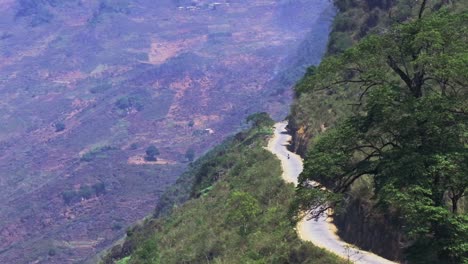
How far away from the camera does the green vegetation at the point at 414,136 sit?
2098cm

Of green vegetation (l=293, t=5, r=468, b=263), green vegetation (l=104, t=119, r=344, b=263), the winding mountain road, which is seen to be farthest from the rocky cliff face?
green vegetation (l=293, t=5, r=468, b=263)

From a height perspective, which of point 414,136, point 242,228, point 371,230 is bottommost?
point 242,228

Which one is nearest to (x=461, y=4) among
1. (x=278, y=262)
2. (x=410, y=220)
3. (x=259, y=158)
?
(x=259, y=158)

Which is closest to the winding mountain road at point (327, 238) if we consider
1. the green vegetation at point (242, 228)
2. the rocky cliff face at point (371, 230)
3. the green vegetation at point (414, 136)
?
the rocky cliff face at point (371, 230)

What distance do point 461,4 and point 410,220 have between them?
40.4m

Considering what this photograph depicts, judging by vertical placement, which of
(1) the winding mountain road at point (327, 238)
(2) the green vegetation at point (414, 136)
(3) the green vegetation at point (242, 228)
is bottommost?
(3) the green vegetation at point (242, 228)

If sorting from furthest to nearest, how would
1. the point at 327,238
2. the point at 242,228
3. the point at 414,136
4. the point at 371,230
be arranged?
the point at 242,228 → the point at 327,238 → the point at 371,230 → the point at 414,136

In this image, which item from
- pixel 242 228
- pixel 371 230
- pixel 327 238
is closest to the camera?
pixel 371 230

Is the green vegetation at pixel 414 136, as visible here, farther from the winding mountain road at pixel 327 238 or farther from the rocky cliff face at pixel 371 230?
the winding mountain road at pixel 327 238

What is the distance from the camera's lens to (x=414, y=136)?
76.5 feet

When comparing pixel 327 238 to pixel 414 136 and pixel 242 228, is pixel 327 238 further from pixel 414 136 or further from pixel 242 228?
pixel 414 136

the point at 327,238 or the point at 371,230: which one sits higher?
the point at 371,230

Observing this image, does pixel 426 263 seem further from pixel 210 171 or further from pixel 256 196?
pixel 210 171

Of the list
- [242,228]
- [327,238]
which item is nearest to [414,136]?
[327,238]
